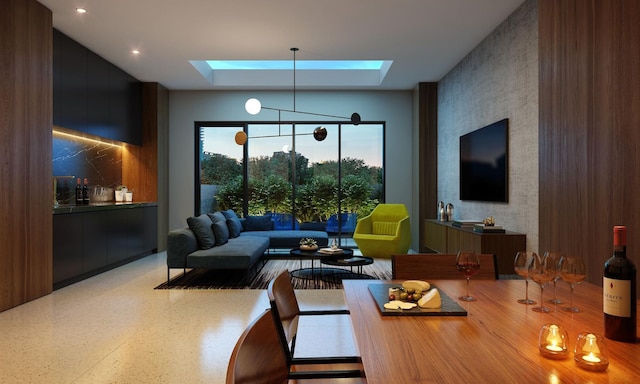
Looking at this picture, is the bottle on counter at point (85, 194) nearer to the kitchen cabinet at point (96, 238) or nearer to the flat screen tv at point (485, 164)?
the kitchen cabinet at point (96, 238)

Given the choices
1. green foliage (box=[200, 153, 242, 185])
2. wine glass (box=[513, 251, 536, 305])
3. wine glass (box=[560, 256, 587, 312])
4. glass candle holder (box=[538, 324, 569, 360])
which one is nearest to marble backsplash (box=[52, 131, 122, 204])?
green foliage (box=[200, 153, 242, 185])

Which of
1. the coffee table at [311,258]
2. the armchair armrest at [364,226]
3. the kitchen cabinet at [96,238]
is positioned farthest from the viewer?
the armchair armrest at [364,226]

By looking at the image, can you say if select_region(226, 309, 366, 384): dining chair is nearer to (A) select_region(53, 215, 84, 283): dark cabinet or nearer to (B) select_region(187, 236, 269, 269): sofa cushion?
(B) select_region(187, 236, 269, 269): sofa cushion

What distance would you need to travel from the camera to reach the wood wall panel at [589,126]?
171 centimetres

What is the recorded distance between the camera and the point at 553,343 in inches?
39.1

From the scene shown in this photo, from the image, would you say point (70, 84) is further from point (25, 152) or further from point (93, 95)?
point (25, 152)

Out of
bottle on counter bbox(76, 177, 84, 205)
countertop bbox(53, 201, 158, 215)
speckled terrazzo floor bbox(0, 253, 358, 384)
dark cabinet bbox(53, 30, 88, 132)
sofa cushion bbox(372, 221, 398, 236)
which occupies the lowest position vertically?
speckled terrazzo floor bbox(0, 253, 358, 384)

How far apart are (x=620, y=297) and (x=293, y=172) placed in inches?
298

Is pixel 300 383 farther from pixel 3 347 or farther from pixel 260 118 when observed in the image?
pixel 260 118

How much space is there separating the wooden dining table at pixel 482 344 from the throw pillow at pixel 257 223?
6.36 metres

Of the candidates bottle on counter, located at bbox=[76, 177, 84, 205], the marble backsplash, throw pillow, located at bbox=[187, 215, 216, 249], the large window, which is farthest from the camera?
the large window

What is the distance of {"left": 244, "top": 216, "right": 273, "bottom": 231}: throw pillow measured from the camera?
308 inches

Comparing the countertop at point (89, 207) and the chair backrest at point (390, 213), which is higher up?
the countertop at point (89, 207)

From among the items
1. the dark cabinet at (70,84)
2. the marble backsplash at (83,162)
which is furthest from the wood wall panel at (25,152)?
the marble backsplash at (83,162)
